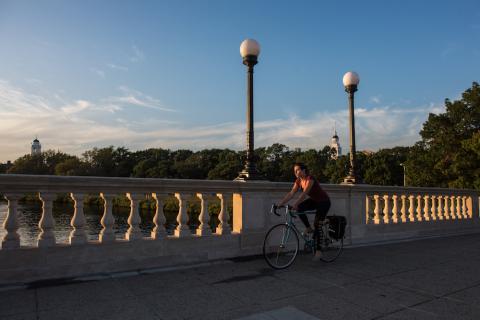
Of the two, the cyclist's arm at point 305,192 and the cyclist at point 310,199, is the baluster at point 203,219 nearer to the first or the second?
the cyclist at point 310,199

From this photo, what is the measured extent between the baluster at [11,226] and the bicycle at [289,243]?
3.52 meters

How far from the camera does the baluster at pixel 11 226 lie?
4922 mm

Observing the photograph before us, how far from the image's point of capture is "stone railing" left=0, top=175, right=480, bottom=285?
5.05 metres

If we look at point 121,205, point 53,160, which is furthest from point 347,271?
point 53,160

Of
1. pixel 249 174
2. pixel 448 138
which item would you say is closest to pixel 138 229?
pixel 249 174

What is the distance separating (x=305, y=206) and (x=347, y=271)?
130 cm

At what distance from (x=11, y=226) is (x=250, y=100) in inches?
186

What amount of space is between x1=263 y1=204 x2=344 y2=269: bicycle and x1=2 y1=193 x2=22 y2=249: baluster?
3.52m

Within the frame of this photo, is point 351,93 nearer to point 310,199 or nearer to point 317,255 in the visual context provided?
point 310,199

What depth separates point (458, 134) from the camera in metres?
32.9

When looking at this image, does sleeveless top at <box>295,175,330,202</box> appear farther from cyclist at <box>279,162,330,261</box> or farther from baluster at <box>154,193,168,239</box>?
baluster at <box>154,193,168,239</box>

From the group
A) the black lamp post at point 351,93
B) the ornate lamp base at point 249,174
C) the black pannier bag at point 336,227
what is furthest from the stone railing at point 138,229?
the black lamp post at point 351,93

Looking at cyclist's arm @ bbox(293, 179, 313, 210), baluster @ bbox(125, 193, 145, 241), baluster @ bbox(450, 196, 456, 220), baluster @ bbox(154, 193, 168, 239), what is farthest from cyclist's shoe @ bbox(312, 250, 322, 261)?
baluster @ bbox(450, 196, 456, 220)

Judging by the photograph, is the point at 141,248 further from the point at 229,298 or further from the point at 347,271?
the point at 347,271
